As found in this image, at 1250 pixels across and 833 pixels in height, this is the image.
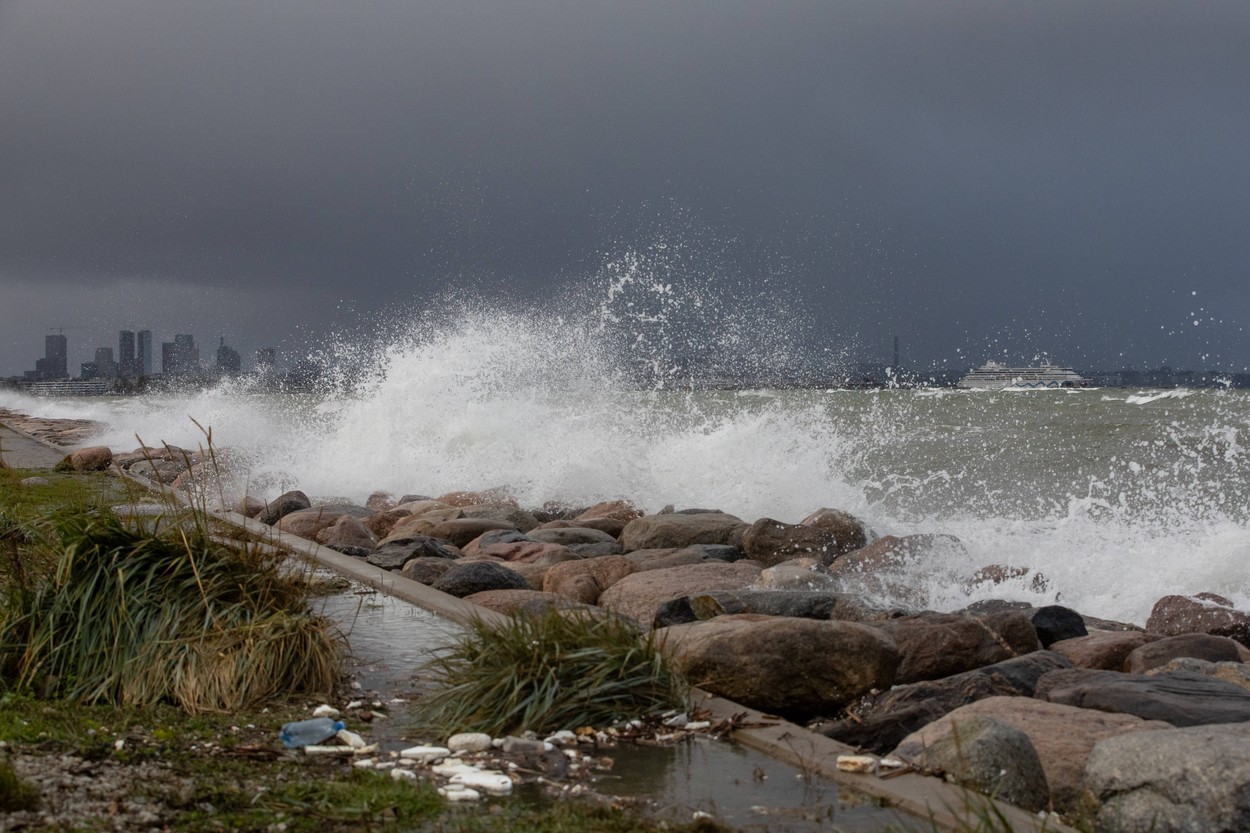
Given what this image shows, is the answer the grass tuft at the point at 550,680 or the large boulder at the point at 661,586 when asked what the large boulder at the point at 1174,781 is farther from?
the large boulder at the point at 661,586

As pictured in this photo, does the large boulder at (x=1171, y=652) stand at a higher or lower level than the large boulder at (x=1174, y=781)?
lower

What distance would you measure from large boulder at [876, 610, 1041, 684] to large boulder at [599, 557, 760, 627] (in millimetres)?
1774

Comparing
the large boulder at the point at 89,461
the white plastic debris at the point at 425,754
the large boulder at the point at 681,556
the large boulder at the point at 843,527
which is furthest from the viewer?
the large boulder at the point at 89,461

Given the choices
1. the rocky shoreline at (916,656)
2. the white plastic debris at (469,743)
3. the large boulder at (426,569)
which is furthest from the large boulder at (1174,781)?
the large boulder at (426,569)

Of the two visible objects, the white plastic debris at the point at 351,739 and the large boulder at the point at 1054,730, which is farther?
the white plastic debris at the point at 351,739

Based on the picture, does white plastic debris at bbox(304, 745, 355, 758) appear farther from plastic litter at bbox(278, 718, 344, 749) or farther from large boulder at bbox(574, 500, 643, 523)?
large boulder at bbox(574, 500, 643, 523)

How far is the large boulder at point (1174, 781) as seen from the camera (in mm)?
3844

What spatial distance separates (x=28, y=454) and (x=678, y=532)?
20.2 meters

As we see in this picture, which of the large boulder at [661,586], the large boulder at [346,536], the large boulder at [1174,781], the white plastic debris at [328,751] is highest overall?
the large boulder at [1174,781]

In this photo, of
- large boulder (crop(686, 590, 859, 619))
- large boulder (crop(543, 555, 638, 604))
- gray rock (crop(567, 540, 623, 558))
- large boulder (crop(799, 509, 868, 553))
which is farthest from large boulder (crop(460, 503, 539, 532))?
large boulder (crop(686, 590, 859, 619))

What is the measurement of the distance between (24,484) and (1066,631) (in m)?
13.6

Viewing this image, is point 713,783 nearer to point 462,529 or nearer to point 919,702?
point 919,702

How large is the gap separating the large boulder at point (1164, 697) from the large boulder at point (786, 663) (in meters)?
0.90

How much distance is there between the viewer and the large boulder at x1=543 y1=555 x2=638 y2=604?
9492 mm
